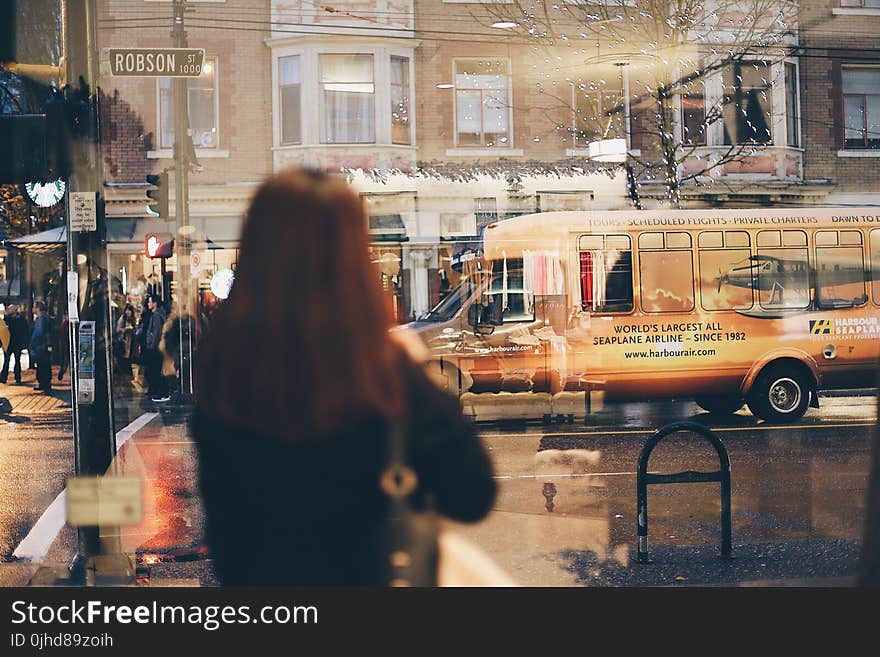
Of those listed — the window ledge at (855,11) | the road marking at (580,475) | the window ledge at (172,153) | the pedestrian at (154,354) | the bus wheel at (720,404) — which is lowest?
the road marking at (580,475)

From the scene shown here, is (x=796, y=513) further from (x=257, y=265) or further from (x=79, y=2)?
(x=257, y=265)

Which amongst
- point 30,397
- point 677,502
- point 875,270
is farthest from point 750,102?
point 30,397

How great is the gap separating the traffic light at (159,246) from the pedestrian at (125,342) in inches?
34.5

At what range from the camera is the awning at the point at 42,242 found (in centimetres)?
725

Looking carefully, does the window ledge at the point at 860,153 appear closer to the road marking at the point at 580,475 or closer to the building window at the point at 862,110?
the building window at the point at 862,110

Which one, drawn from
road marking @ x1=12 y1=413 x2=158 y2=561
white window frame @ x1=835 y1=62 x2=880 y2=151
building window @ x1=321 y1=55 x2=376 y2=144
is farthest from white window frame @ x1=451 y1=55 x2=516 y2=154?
road marking @ x1=12 y1=413 x2=158 y2=561

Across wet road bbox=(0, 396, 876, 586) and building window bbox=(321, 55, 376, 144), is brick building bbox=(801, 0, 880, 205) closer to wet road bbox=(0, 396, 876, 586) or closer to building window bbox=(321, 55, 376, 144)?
wet road bbox=(0, 396, 876, 586)

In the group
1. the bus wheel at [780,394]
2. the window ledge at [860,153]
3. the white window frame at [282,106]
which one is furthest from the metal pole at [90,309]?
the bus wheel at [780,394]

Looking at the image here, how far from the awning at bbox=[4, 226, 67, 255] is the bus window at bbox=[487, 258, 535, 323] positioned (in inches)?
212

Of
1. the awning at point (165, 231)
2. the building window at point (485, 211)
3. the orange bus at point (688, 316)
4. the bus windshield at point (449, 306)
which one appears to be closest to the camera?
the awning at point (165, 231)

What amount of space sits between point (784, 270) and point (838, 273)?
636 mm

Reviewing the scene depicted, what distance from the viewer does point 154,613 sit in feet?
11.1

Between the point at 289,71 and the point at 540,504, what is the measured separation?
12.1 feet

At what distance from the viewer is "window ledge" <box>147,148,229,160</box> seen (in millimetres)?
5922
